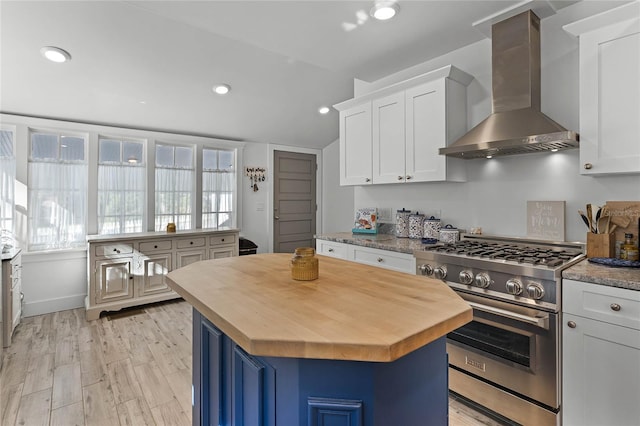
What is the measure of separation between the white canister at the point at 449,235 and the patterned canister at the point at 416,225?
290 millimetres

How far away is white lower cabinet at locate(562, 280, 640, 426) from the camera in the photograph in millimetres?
1496

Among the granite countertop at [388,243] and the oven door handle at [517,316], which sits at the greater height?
the granite countertop at [388,243]

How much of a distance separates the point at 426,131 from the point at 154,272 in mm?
3452

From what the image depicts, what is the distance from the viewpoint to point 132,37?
2865 mm

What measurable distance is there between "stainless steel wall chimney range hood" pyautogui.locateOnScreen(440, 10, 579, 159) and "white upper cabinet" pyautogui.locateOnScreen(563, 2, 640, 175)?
0.58 ft

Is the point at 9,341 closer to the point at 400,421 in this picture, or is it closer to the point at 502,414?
the point at 400,421

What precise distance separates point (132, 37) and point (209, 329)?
108 inches

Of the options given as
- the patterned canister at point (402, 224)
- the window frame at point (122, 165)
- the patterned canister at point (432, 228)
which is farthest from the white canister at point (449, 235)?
the window frame at point (122, 165)

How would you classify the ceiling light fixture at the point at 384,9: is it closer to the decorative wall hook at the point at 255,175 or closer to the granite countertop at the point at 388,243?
the granite countertop at the point at 388,243

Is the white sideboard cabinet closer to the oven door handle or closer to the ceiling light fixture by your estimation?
the ceiling light fixture

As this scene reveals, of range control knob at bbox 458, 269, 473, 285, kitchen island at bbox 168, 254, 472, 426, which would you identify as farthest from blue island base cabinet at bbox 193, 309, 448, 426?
range control knob at bbox 458, 269, 473, 285

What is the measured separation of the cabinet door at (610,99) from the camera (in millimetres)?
1777

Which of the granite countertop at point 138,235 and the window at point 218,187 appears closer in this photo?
the granite countertop at point 138,235

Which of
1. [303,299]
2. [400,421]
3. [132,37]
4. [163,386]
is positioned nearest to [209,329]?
[303,299]
